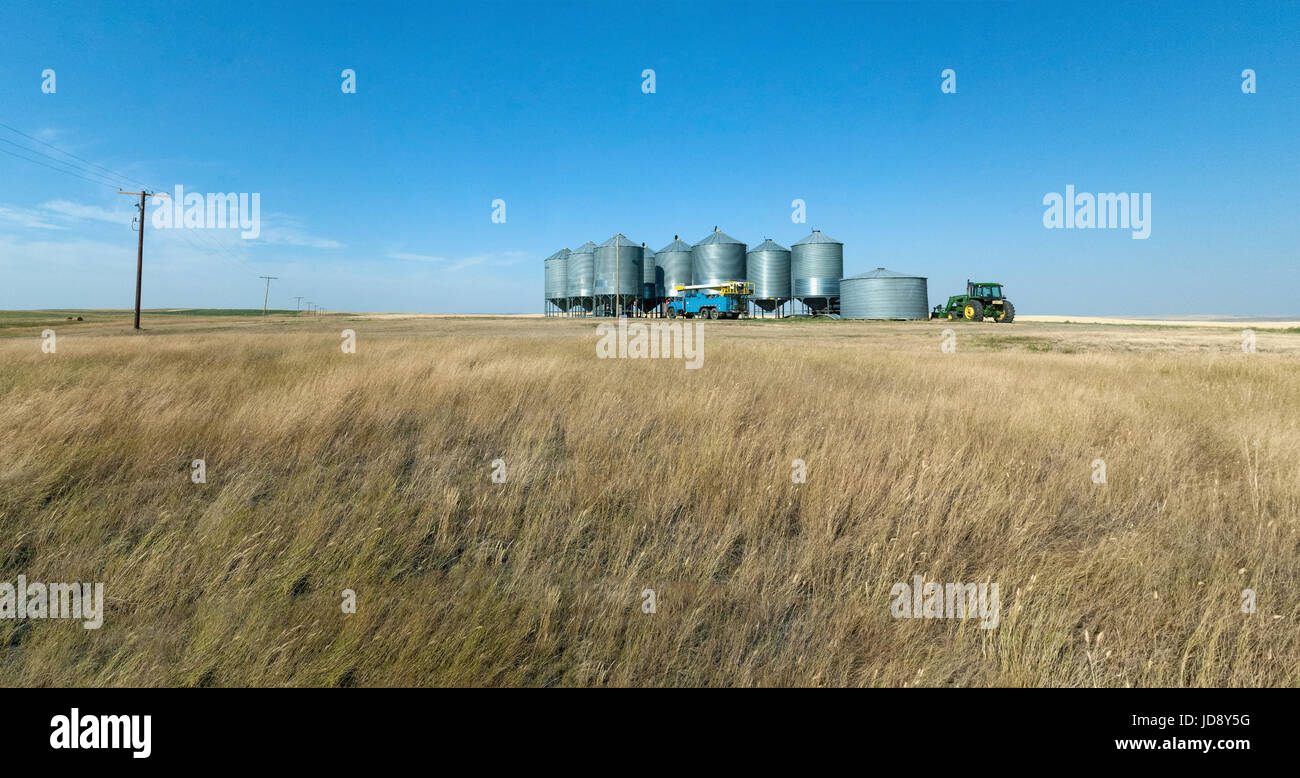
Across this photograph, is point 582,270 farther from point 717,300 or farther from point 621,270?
point 717,300

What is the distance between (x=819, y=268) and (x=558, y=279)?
2832 centimetres

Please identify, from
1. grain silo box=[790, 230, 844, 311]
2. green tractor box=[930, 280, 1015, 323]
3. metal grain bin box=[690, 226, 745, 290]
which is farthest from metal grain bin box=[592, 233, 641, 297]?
green tractor box=[930, 280, 1015, 323]

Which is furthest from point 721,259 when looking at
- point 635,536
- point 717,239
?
point 635,536

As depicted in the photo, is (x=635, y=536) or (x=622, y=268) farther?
(x=622, y=268)

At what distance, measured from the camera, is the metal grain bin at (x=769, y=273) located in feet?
181

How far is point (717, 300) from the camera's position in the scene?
44625 millimetres

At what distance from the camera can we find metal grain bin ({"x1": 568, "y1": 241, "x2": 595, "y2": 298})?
194 ft

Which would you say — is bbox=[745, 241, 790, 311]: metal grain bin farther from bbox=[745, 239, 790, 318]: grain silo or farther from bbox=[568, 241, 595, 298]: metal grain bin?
bbox=[568, 241, 595, 298]: metal grain bin

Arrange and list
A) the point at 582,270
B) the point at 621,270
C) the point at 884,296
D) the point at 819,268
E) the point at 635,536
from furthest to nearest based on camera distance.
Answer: the point at 582,270 → the point at 621,270 → the point at 819,268 → the point at 884,296 → the point at 635,536

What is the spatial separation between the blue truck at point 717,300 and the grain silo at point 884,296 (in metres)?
13.5

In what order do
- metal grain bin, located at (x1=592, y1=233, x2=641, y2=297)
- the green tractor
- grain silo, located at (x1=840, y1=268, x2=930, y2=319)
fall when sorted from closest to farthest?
1. the green tractor
2. grain silo, located at (x1=840, y1=268, x2=930, y2=319)
3. metal grain bin, located at (x1=592, y1=233, x2=641, y2=297)

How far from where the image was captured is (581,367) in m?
10.4
